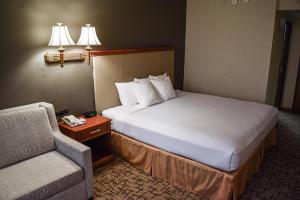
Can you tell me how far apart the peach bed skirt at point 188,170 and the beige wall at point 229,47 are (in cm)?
175

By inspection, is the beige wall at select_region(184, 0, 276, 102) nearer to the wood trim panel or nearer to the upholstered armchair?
the wood trim panel

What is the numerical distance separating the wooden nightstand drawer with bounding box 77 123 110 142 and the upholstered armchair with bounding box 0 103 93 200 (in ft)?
0.78

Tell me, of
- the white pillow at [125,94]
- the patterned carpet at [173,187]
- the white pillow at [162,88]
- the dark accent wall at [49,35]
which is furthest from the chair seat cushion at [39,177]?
the white pillow at [162,88]

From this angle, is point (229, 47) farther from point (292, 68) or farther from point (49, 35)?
point (49, 35)

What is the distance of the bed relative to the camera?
2271 millimetres

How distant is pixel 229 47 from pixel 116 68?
Result: 2234mm

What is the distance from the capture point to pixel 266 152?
3402 mm

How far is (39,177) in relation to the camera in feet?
6.54

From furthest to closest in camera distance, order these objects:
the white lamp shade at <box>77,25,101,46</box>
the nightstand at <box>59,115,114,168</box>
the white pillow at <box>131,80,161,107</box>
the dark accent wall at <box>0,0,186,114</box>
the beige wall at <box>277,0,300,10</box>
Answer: the beige wall at <box>277,0,300,10</box> → the white pillow at <box>131,80,161,107</box> → the white lamp shade at <box>77,25,101,46</box> → the nightstand at <box>59,115,114,168</box> → the dark accent wall at <box>0,0,186,114</box>

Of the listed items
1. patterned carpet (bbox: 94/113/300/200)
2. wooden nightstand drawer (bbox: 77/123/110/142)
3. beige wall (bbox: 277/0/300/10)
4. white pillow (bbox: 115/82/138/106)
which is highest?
beige wall (bbox: 277/0/300/10)

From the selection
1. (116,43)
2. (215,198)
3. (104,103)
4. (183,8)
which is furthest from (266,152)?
(183,8)

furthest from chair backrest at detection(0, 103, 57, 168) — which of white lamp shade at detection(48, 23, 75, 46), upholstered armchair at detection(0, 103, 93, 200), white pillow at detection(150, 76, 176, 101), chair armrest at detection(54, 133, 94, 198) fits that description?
white pillow at detection(150, 76, 176, 101)

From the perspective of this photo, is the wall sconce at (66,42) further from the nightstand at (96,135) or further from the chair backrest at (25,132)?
the nightstand at (96,135)

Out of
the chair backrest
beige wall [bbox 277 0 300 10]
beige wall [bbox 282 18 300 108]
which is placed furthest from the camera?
beige wall [bbox 282 18 300 108]
